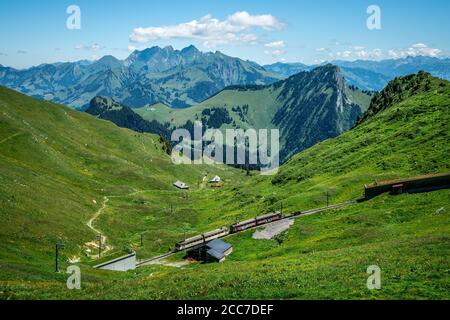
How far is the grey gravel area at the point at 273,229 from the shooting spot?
305ft

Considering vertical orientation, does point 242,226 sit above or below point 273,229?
below

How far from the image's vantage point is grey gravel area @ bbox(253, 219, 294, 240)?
92812 mm

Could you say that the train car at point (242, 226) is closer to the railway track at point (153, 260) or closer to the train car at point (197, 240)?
the train car at point (197, 240)

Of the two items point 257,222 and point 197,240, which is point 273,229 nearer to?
point 257,222

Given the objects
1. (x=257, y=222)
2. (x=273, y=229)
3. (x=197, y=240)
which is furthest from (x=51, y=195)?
(x=273, y=229)

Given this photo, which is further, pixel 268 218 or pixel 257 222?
pixel 257 222

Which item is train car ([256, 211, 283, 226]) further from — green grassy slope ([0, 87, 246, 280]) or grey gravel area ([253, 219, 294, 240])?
green grassy slope ([0, 87, 246, 280])

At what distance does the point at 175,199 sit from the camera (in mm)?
176500

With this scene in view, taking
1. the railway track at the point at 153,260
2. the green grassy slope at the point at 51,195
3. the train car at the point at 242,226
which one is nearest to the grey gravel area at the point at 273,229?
the train car at the point at 242,226

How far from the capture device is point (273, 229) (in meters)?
95.8

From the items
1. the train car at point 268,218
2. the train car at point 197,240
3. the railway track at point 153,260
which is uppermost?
the train car at point 268,218

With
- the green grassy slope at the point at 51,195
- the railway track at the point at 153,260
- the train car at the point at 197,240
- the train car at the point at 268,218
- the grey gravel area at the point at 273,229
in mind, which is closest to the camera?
the green grassy slope at the point at 51,195

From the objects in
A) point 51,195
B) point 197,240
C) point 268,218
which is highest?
point 51,195

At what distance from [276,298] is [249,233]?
214 ft
